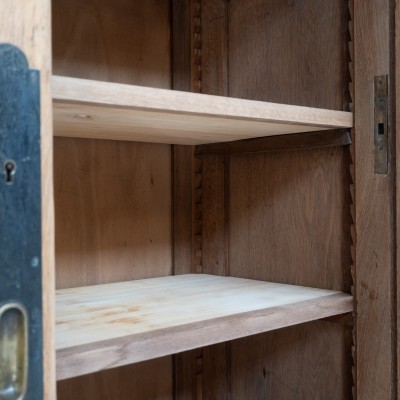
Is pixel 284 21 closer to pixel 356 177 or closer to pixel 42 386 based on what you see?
pixel 356 177

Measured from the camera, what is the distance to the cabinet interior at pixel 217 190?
1025 millimetres

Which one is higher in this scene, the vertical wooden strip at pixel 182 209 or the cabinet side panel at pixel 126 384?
the vertical wooden strip at pixel 182 209

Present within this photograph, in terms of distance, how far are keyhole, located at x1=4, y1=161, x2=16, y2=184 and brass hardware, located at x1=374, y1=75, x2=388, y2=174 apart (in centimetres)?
62

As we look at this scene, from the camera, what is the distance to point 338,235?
1.01 metres

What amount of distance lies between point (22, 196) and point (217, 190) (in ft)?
2.41

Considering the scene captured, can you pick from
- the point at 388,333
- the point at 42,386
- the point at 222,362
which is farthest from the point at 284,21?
the point at 42,386

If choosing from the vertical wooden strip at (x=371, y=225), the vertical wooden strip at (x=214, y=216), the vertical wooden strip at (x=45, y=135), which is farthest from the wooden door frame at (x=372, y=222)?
the vertical wooden strip at (x=45, y=135)

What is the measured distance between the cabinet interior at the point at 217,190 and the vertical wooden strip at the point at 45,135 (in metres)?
0.53

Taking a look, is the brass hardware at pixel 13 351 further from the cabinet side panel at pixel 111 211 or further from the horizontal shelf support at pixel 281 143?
the horizontal shelf support at pixel 281 143

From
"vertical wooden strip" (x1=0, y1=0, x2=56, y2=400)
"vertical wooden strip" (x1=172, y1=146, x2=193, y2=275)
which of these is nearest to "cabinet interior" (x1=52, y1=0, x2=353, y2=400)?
"vertical wooden strip" (x1=172, y1=146, x2=193, y2=275)

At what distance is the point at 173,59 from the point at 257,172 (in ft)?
0.99

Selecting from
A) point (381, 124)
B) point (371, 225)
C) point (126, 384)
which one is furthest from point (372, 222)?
point (126, 384)

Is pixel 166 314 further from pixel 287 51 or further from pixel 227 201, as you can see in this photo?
pixel 287 51

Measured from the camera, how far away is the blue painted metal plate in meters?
0.50
